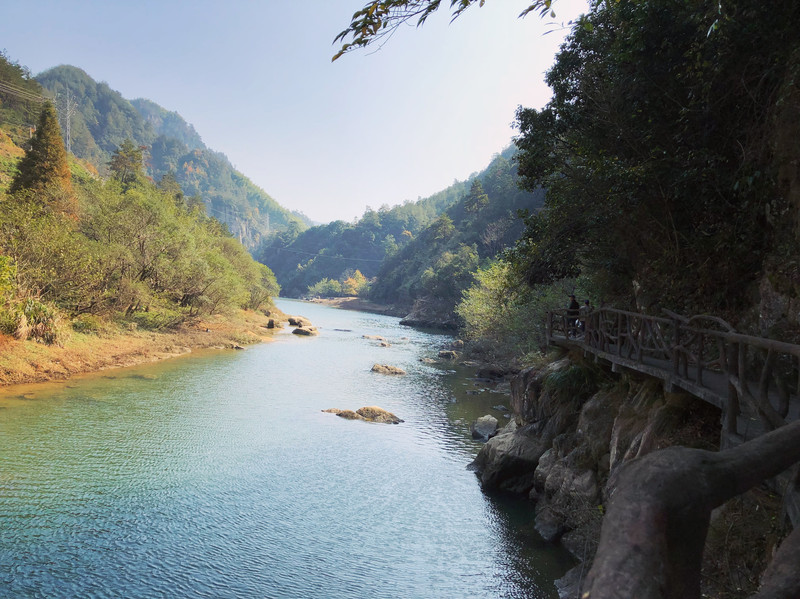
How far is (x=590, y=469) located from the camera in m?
13.6

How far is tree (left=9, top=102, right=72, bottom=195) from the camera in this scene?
4262 cm

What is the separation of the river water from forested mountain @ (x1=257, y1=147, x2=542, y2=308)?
1466 cm

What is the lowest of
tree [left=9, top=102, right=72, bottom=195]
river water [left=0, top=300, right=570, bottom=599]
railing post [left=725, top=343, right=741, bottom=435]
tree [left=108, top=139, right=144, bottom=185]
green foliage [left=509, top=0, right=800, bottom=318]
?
river water [left=0, top=300, right=570, bottom=599]

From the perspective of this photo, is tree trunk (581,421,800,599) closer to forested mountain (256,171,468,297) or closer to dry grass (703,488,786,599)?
dry grass (703,488,786,599)

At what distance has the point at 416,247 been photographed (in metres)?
131

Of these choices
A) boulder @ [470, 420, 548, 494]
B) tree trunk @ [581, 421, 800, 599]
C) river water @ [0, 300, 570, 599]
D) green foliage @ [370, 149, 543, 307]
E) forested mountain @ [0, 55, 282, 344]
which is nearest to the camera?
tree trunk @ [581, 421, 800, 599]

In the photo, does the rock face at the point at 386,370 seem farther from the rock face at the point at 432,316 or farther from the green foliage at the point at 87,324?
the rock face at the point at 432,316

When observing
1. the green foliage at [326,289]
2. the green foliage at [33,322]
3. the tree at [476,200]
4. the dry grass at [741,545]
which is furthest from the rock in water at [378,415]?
the green foliage at [326,289]

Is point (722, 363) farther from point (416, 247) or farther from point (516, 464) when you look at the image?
point (416, 247)

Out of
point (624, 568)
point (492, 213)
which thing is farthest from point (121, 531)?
point (492, 213)

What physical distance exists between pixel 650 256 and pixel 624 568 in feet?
42.9

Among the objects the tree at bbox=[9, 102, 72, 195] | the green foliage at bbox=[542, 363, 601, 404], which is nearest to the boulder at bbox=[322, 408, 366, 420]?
the green foliage at bbox=[542, 363, 601, 404]

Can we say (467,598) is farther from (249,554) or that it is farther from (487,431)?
(487,431)

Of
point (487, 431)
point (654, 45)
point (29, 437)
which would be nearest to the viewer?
point (654, 45)
